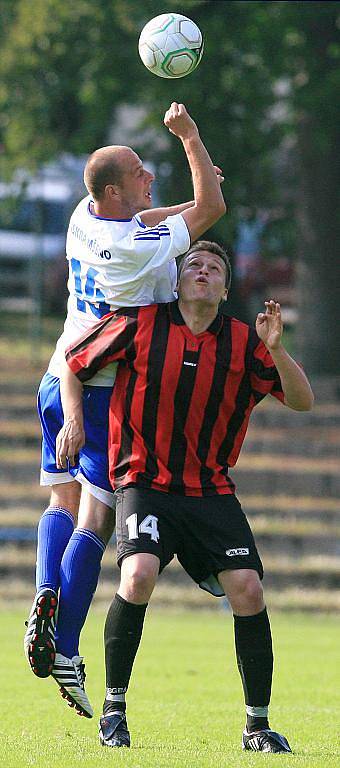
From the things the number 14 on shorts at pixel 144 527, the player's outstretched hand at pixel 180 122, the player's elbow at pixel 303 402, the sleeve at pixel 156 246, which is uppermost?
the player's outstretched hand at pixel 180 122

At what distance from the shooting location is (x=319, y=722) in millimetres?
5984

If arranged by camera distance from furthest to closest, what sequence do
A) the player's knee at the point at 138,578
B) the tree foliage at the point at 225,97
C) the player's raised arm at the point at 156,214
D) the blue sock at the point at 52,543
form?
1. the tree foliage at the point at 225,97
2. the player's raised arm at the point at 156,214
3. the blue sock at the point at 52,543
4. the player's knee at the point at 138,578

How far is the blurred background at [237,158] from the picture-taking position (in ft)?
50.1

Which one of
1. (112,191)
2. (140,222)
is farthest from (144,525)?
(112,191)

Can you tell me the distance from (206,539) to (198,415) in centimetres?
45

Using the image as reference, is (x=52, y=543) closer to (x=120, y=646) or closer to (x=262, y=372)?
(x=120, y=646)

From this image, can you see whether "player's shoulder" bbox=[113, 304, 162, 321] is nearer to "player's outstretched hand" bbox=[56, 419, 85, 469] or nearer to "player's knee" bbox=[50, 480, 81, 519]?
"player's outstretched hand" bbox=[56, 419, 85, 469]

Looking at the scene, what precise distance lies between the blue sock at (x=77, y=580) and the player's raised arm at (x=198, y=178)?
120 cm

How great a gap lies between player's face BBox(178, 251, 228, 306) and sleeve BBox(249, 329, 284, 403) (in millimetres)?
212

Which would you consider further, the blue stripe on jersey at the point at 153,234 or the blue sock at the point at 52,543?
the blue sock at the point at 52,543

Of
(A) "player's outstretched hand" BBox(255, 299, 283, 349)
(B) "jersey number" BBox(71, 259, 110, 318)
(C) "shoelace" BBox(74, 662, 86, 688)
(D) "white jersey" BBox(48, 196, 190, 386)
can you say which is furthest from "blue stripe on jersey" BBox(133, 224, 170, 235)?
(C) "shoelace" BBox(74, 662, 86, 688)

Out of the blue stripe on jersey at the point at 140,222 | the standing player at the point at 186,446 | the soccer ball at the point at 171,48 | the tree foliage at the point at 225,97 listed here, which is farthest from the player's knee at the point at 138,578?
the tree foliage at the point at 225,97

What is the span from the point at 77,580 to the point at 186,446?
65cm

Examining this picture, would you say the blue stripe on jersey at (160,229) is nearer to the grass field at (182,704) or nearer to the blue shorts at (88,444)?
the blue shorts at (88,444)
